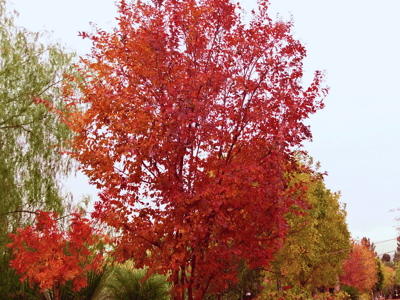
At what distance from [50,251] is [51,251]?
0.12 ft

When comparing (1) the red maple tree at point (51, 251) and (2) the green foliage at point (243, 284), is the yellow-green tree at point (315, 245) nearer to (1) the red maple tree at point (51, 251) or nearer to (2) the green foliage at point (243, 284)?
(2) the green foliage at point (243, 284)

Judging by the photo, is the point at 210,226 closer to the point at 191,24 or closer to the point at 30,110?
the point at 191,24

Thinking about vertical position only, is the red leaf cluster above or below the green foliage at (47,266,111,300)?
above

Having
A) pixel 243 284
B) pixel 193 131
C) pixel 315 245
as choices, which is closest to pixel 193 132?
pixel 193 131

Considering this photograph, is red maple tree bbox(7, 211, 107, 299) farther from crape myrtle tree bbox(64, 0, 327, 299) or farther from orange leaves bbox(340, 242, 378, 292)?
orange leaves bbox(340, 242, 378, 292)

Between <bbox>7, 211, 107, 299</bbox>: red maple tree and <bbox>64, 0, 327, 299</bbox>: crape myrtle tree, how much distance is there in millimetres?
2970

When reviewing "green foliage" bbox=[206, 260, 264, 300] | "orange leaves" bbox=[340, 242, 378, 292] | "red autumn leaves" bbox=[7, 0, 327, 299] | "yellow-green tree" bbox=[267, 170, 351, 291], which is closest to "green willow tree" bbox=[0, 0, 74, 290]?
"red autumn leaves" bbox=[7, 0, 327, 299]

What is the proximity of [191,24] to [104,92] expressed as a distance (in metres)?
2.58

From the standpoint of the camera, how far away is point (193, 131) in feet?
27.9

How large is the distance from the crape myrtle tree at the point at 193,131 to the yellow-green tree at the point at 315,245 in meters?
12.1

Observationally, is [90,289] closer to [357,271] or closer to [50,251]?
[50,251]

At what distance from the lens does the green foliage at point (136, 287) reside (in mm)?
13617

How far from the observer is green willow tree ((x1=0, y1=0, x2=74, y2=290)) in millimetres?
12477

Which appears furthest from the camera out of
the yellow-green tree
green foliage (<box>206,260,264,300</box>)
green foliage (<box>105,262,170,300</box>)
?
the yellow-green tree
